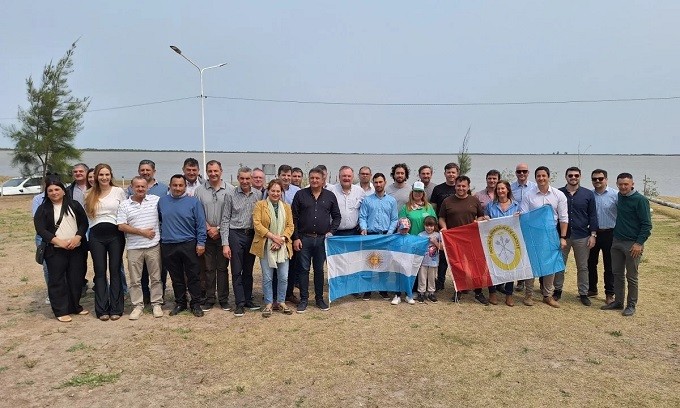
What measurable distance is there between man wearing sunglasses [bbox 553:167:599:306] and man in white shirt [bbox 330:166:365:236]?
2994 mm

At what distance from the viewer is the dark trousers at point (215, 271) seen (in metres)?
6.05

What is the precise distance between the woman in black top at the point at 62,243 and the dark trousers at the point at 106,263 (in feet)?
0.84

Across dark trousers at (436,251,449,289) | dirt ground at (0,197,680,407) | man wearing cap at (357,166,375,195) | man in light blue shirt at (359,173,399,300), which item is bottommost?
dirt ground at (0,197,680,407)

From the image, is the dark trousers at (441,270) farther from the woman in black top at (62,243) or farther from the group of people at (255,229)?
the woman in black top at (62,243)

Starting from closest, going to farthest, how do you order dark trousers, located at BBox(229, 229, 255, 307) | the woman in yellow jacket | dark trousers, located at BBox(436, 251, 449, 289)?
the woman in yellow jacket
dark trousers, located at BBox(229, 229, 255, 307)
dark trousers, located at BBox(436, 251, 449, 289)

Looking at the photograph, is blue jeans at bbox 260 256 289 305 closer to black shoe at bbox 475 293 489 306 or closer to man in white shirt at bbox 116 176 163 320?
man in white shirt at bbox 116 176 163 320

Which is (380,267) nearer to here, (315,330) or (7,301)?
(315,330)

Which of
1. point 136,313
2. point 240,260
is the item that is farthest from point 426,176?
point 136,313

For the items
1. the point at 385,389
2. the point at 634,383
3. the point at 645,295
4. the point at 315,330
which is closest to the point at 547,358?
the point at 634,383

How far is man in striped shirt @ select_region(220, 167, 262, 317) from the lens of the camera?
589 cm

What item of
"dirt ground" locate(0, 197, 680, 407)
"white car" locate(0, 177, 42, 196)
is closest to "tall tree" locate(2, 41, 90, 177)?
"white car" locate(0, 177, 42, 196)

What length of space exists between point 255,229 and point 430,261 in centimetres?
258

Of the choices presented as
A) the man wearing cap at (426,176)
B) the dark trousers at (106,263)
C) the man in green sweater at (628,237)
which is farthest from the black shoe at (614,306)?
the dark trousers at (106,263)

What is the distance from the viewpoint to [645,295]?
269 inches
